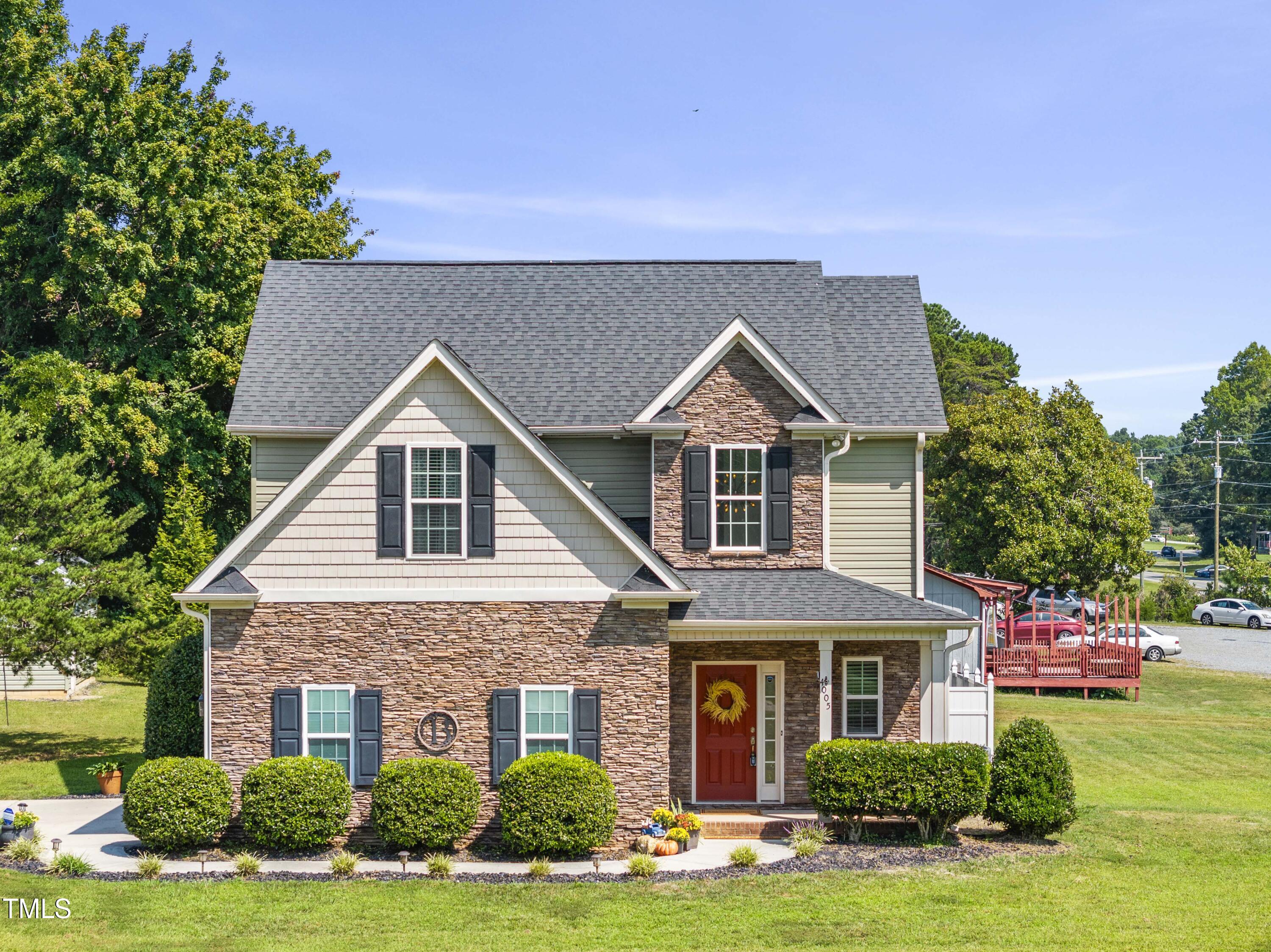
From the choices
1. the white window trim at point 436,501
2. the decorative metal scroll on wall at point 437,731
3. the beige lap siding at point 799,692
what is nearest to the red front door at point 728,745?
the beige lap siding at point 799,692

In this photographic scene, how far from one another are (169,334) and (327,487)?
21.2 m

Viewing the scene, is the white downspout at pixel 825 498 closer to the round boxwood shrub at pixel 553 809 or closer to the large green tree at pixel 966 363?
the round boxwood shrub at pixel 553 809

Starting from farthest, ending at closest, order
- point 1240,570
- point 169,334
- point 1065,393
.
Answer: point 1240,570 → point 1065,393 → point 169,334

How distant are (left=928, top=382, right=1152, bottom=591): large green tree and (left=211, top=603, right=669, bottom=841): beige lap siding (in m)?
31.5

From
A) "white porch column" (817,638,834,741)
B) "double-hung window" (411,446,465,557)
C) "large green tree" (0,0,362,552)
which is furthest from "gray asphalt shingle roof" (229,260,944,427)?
"large green tree" (0,0,362,552)

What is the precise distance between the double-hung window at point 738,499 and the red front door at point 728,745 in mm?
2293

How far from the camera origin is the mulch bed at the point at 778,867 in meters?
16.1

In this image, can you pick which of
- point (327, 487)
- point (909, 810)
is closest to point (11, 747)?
point (327, 487)

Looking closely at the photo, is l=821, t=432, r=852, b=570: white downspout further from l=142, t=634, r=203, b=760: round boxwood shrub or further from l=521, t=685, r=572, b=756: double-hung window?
l=142, t=634, r=203, b=760: round boxwood shrub

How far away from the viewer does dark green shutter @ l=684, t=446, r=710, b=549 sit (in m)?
21.0

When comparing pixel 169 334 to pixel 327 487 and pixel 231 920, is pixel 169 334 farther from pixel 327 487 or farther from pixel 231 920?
pixel 231 920

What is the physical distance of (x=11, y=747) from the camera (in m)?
27.6

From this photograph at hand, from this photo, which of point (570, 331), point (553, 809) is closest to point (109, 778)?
point (553, 809)

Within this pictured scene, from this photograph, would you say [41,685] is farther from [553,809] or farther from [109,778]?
[553,809]
